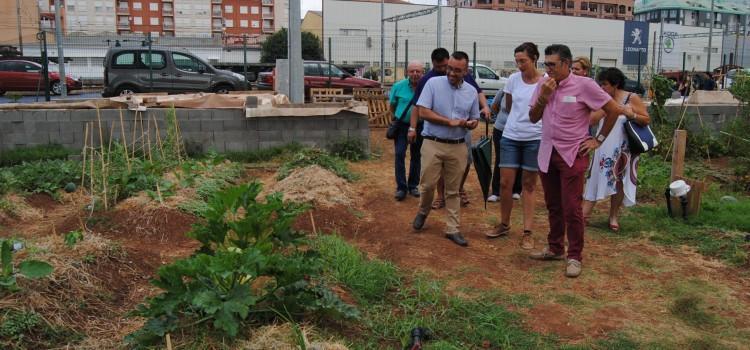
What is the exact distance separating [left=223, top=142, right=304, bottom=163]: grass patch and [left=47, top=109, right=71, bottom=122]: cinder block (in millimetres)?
2214

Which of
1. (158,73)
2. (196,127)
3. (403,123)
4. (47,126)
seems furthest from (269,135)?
(158,73)

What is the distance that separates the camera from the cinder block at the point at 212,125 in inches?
361

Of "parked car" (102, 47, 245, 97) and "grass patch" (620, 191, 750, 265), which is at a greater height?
"parked car" (102, 47, 245, 97)

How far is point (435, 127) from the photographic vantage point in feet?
17.1

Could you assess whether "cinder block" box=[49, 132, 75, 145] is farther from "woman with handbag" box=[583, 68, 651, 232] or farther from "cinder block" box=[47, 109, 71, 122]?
"woman with handbag" box=[583, 68, 651, 232]

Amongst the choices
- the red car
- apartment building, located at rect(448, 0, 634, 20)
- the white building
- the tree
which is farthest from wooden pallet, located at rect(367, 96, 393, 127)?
apartment building, located at rect(448, 0, 634, 20)

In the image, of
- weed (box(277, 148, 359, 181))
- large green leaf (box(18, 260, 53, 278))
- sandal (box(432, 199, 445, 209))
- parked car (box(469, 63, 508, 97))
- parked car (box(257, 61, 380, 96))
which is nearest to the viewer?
large green leaf (box(18, 260, 53, 278))

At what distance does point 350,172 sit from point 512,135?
342 centimetres

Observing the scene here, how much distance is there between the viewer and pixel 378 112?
47.2 ft

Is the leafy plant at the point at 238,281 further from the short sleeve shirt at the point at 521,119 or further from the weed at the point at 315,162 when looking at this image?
the weed at the point at 315,162

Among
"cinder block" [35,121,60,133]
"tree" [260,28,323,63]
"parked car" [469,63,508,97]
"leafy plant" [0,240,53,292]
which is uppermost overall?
"tree" [260,28,323,63]

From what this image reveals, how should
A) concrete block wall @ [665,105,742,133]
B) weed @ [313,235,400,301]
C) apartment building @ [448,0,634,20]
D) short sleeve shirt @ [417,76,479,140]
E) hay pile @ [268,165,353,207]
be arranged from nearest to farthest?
weed @ [313,235,400,301] → short sleeve shirt @ [417,76,479,140] → hay pile @ [268,165,353,207] → concrete block wall @ [665,105,742,133] → apartment building @ [448,0,634,20]

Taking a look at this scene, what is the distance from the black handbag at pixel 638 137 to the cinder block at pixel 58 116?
727 cm

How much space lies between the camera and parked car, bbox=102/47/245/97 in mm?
14656
